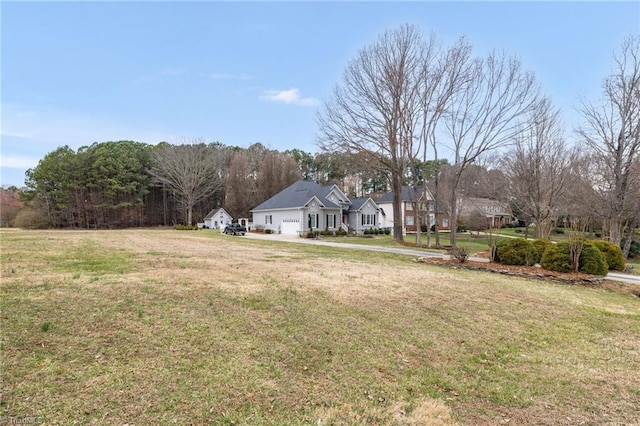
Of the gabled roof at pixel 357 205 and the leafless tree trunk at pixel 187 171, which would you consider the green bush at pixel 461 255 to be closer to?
the gabled roof at pixel 357 205

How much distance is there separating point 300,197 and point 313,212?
2.30m

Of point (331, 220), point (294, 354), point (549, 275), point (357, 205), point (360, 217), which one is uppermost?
point (357, 205)

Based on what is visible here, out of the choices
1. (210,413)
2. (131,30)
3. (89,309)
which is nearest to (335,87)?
(131,30)

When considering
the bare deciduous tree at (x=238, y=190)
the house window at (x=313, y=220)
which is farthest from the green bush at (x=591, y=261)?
the bare deciduous tree at (x=238, y=190)

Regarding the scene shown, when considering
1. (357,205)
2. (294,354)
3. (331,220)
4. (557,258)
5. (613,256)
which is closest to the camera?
(294,354)

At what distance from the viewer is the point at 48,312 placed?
459cm

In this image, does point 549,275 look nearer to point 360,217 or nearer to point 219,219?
point 360,217

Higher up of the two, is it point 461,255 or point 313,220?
point 313,220

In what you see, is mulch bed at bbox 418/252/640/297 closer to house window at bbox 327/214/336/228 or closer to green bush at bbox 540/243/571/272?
green bush at bbox 540/243/571/272

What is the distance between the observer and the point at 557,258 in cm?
1181

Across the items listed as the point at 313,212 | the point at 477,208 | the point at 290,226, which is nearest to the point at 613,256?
the point at 313,212

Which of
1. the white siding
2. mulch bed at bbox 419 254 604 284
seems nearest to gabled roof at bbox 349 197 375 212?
the white siding

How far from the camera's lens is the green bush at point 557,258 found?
11.6m

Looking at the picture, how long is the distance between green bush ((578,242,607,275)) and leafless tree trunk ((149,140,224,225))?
42159 millimetres
